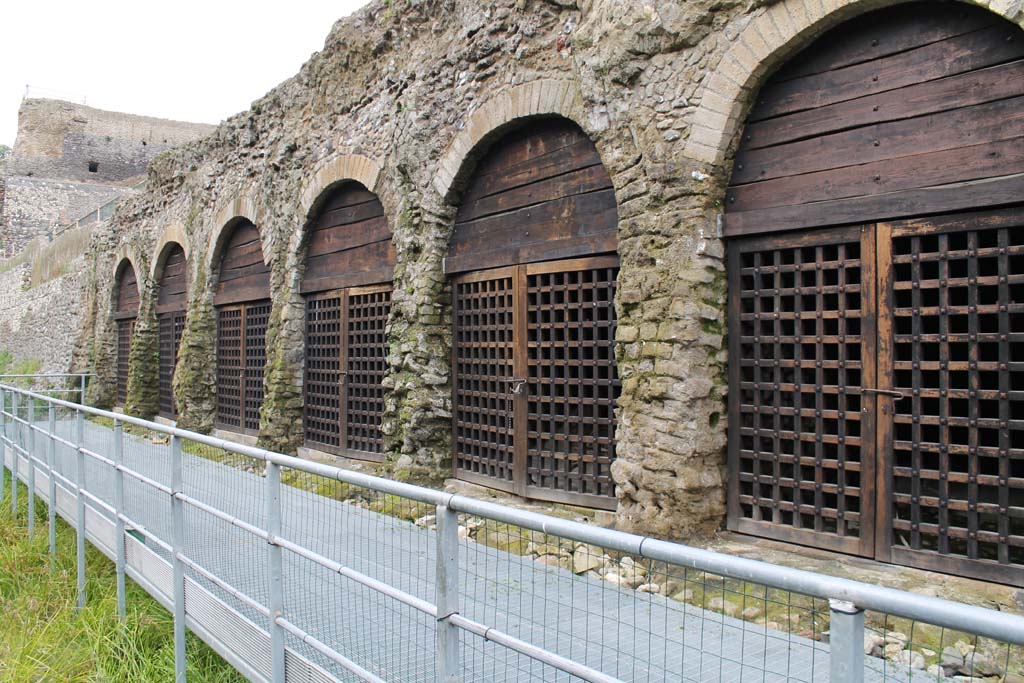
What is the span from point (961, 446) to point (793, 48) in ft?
7.97

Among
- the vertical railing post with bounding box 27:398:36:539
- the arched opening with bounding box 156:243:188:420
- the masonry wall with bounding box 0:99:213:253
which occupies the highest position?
the masonry wall with bounding box 0:99:213:253

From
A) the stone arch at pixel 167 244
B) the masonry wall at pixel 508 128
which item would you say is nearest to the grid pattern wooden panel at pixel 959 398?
the masonry wall at pixel 508 128

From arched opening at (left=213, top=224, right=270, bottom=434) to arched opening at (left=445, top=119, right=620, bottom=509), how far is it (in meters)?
4.58

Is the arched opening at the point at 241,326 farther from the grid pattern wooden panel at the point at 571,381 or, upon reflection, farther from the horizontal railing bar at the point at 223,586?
the horizontal railing bar at the point at 223,586

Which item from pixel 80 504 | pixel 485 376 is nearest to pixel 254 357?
pixel 80 504

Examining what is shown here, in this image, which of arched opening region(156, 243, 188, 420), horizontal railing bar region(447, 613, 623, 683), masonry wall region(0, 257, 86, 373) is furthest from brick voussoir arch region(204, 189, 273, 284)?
masonry wall region(0, 257, 86, 373)

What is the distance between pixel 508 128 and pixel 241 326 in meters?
6.38

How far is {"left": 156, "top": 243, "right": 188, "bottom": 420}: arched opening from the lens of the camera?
13.2 m

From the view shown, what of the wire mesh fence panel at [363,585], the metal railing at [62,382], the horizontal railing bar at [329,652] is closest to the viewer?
the horizontal railing bar at [329,652]

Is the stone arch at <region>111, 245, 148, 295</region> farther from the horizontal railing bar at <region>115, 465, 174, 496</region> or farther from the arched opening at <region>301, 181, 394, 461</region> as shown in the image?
the horizontal railing bar at <region>115, 465, 174, 496</region>

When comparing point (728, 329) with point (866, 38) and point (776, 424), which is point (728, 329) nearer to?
point (776, 424)

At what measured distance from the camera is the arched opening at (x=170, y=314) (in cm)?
1323

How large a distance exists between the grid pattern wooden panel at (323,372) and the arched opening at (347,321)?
1 centimetres

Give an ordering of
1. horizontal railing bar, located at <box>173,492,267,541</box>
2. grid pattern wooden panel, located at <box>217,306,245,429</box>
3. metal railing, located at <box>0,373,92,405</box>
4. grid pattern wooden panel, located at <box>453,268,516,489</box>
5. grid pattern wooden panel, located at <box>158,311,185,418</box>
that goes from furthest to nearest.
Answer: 1. metal railing, located at <box>0,373,92,405</box>
2. grid pattern wooden panel, located at <box>158,311,185,418</box>
3. grid pattern wooden panel, located at <box>217,306,245,429</box>
4. grid pattern wooden panel, located at <box>453,268,516,489</box>
5. horizontal railing bar, located at <box>173,492,267,541</box>
